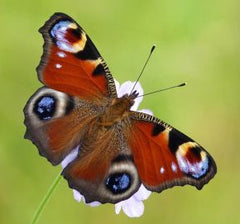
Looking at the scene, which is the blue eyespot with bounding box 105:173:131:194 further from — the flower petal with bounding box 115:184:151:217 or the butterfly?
the flower petal with bounding box 115:184:151:217

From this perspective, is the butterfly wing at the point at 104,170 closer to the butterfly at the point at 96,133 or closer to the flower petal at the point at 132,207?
the butterfly at the point at 96,133

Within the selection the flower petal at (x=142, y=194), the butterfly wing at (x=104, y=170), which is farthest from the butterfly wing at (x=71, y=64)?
the flower petal at (x=142, y=194)

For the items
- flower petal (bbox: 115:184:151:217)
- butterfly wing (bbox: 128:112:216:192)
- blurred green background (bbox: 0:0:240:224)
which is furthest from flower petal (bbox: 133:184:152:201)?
blurred green background (bbox: 0:0:240:224)

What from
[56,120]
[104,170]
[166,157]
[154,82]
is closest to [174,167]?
[166,157]

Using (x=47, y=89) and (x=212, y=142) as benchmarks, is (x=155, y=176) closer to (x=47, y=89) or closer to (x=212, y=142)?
(x=47, y=89)

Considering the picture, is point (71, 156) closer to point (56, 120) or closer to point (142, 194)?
point (56, 120)
